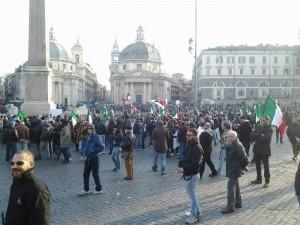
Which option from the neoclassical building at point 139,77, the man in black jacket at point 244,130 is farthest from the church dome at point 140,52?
the man in black jacket at point 244,130

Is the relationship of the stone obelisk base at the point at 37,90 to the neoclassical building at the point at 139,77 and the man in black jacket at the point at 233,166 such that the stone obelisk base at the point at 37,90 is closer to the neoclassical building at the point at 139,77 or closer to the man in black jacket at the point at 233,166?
the man in black jacket at the point at 233,166

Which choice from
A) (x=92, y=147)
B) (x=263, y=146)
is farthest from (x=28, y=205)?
(x=263, y=146)

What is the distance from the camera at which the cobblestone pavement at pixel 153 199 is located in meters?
7.74

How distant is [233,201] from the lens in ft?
26.7

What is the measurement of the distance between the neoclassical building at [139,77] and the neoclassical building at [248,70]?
16984mm

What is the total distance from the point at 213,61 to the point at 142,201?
304 feet

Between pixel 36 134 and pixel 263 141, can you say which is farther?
pixel 36 134

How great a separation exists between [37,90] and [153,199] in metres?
17.2

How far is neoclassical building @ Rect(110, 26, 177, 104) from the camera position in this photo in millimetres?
112500

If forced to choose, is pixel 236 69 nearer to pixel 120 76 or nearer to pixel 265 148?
pixel 120 76

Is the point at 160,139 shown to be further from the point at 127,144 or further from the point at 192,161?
the point at 192,161

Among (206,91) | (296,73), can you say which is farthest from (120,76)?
(296,73)

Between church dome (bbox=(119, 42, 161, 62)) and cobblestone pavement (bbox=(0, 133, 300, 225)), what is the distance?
105 metres

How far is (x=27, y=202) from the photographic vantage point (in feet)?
12.7
